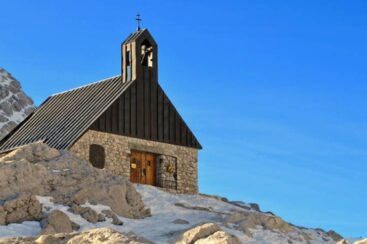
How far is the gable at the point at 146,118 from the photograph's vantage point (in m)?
43.8

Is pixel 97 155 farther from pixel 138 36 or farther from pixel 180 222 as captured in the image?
pixel 180 222

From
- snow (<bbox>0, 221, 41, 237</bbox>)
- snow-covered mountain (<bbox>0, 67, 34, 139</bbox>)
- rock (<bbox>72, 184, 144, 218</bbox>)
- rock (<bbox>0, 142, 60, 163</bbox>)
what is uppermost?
snow-covered mountain (<bbox>0, 67, 34, 139</bbox>)

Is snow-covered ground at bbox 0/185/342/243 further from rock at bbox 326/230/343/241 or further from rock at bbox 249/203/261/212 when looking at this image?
rock at bbox 249/203/261/212

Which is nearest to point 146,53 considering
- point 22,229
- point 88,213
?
point 88,213

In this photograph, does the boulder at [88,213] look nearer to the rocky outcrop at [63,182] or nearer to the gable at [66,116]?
the rocky outcrop at [63,182]

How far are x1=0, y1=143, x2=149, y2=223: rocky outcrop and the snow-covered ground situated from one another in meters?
0.53

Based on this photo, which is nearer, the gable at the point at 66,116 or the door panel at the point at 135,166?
the gable at the point at 66,116

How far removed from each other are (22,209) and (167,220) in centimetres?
654

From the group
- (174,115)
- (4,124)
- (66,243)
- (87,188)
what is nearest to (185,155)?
(174,115)

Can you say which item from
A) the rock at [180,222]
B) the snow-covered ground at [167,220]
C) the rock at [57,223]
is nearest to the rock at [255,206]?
the snow-covered ground at [167,220]

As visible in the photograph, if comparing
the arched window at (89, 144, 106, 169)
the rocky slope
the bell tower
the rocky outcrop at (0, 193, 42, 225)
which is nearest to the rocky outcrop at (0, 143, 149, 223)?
→ the rocky slope

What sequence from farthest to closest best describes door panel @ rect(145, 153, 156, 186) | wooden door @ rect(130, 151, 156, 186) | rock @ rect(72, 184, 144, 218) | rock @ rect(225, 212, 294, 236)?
door panel @ rect(145, 153, 156, 186) → wooden door @ rect(130, 151, 156, 186) → rock @ rect(225, 212, 294, 236) → rock @ rect(72, 184, 144, 218)

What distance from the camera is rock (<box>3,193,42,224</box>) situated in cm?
3019

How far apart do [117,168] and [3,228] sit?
46.2 ft
